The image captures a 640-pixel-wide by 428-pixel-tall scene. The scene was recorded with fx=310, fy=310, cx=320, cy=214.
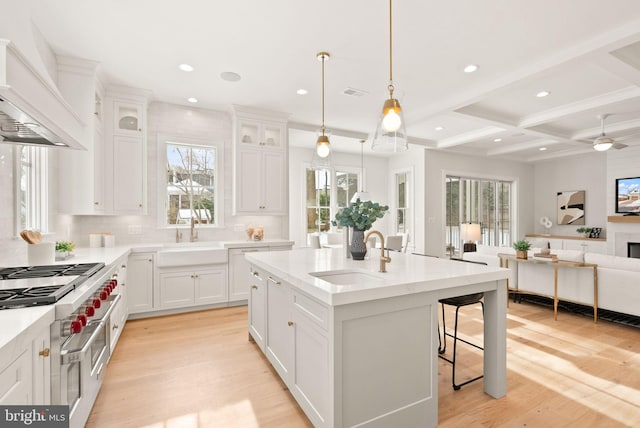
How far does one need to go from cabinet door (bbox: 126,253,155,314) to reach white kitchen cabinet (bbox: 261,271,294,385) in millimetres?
2015

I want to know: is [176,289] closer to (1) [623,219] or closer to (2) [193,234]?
(2) [193,234]

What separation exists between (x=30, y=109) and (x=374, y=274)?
6.37 feet

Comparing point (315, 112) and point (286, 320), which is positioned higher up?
point (315, 112)

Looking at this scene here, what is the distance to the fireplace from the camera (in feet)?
20.4

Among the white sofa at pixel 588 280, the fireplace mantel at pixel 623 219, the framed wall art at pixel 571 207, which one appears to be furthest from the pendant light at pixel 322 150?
the framed wall art at pixel 571 207

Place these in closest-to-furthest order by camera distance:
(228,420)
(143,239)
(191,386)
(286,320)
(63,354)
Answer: (63,354), (228,420), (286,320), (191,386), (143,239)

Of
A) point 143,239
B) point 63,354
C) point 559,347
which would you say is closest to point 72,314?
point 63,354

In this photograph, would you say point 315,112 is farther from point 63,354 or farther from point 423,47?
point 63,354

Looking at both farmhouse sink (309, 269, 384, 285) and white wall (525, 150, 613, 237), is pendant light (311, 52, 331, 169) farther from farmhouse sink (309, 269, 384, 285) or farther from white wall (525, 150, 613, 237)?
white wall (525, 150, 613, 237)

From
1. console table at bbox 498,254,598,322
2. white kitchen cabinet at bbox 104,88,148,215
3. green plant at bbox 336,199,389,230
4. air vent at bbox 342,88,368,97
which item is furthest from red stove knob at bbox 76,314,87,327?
console table at bbox 498,254,598,322

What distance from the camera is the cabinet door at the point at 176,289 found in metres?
3.85

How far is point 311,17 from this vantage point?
2.50 meters

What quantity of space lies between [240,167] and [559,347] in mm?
4256

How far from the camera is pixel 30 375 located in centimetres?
118
